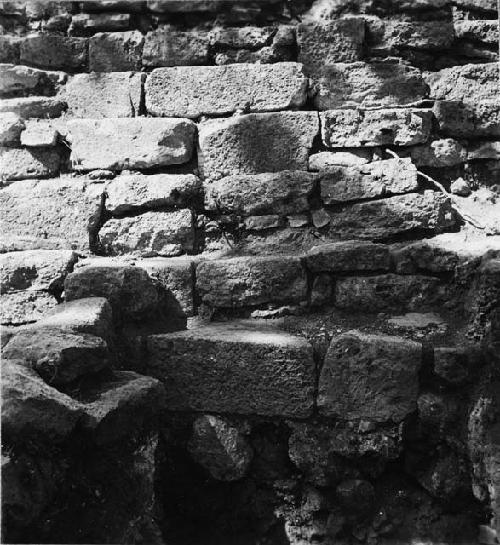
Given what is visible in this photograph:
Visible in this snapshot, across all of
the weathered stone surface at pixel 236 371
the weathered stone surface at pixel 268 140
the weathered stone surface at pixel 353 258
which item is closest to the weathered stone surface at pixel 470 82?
the weathered stone surface at pixel 268 140

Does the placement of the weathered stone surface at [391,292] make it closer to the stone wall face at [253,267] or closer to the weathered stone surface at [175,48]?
the stone wall face at [253,267]

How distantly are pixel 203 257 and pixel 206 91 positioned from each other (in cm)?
82

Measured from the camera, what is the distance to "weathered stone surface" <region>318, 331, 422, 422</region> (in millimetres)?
2600

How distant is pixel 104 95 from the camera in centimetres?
338

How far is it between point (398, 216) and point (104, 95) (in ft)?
5.14

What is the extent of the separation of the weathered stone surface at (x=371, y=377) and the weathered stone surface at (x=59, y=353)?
0.89 meters

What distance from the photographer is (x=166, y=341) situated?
108 inches

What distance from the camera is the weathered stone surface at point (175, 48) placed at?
3336mm

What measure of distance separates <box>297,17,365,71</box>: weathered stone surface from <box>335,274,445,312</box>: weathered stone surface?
3.64ft

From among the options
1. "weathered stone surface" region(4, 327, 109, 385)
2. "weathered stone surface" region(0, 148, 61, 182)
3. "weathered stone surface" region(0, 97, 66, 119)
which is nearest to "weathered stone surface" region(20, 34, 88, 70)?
"weathered stone surface" region(0, 97, 66, 119)

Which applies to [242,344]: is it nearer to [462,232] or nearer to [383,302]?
[383,302]

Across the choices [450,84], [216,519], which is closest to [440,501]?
[216,519]

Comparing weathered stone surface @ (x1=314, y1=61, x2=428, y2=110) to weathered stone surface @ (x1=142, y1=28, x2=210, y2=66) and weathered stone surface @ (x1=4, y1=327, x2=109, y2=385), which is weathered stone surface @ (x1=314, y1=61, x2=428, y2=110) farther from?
weathered stone surface @ (x1=4, y1=327, x2=109, y2=385)

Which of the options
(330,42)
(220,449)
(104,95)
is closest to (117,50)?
(104,95)
